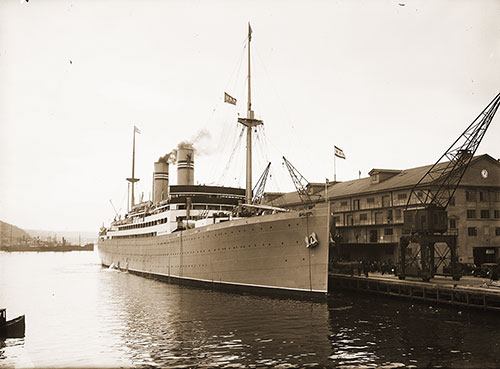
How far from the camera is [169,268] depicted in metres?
42.7

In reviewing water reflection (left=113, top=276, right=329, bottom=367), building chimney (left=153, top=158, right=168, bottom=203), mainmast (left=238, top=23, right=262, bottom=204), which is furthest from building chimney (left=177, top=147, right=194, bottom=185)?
water reflection (left=113, top=276, right=329, bottom=367)

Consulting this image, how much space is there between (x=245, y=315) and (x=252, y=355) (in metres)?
7.38

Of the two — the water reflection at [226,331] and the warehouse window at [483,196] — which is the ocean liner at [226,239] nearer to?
the water reflection at [226,331]

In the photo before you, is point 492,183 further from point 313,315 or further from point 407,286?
point 313,315

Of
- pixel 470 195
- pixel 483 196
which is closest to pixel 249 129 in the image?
pixel 470 195

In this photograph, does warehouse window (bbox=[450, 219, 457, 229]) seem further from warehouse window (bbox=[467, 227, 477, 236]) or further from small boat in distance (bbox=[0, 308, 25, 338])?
small boat in distance (bbox=[0, 308, 25, 338])

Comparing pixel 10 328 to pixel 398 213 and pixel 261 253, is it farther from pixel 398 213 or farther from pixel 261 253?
pixel 398 213

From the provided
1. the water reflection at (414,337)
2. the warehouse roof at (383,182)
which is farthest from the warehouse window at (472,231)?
the water reflection at (414,337)

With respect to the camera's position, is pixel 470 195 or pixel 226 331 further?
pixel 470 195

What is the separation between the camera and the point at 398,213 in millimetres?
43938

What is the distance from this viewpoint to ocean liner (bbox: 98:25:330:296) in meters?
27.4

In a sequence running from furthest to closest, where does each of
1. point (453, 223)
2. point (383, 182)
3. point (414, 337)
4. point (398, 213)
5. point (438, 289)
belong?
point (383, 182)
point (398, 213)
point (453, 223)
point (438, 289)
point (414, 337)

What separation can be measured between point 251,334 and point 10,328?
1118 cm

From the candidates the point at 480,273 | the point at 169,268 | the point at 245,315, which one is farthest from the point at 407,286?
the point at 169,268
